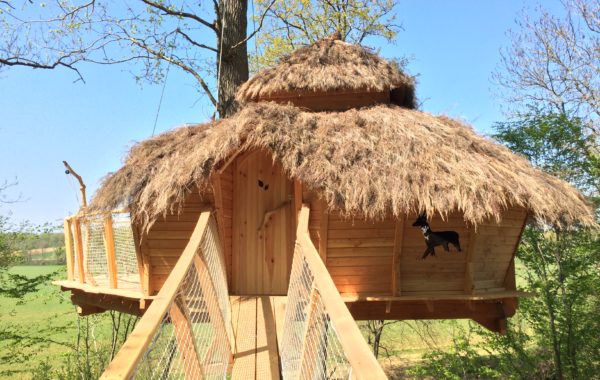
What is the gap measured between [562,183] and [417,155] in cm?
234

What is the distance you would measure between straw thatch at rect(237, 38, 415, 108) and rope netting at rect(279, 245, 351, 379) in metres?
3.86

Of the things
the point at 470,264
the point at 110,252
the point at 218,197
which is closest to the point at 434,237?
the point at 470,264

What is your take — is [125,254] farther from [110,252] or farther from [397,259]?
[397,259]

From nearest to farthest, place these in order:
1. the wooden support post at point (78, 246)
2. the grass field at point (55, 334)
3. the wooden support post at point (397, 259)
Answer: the wooden support post at point (397, 259) < the wooden support post at point (78, 246) < the grass field at point (55, 334)

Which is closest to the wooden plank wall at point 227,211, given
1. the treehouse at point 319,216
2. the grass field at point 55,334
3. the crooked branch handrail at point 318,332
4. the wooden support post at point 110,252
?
the treehouse at point 319,216

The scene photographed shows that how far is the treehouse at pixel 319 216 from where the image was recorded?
15.7 feet

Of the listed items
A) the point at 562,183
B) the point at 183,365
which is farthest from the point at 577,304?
the point at 183,365

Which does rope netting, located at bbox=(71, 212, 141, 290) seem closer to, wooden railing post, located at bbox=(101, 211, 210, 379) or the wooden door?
the wooden door

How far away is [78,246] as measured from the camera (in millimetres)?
6773

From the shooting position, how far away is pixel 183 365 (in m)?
2.21

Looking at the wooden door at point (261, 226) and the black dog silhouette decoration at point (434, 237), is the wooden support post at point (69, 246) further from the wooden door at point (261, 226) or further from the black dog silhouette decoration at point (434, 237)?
the black dog silhouette decoration at point (434, 237)

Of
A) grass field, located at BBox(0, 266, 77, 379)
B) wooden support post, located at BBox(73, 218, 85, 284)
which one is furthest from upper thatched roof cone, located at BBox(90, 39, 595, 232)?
grass field, located at BBox(0, 266, 77, 379)

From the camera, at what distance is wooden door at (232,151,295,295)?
6.23 metres

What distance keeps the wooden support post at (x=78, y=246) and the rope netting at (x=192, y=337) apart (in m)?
3.38
